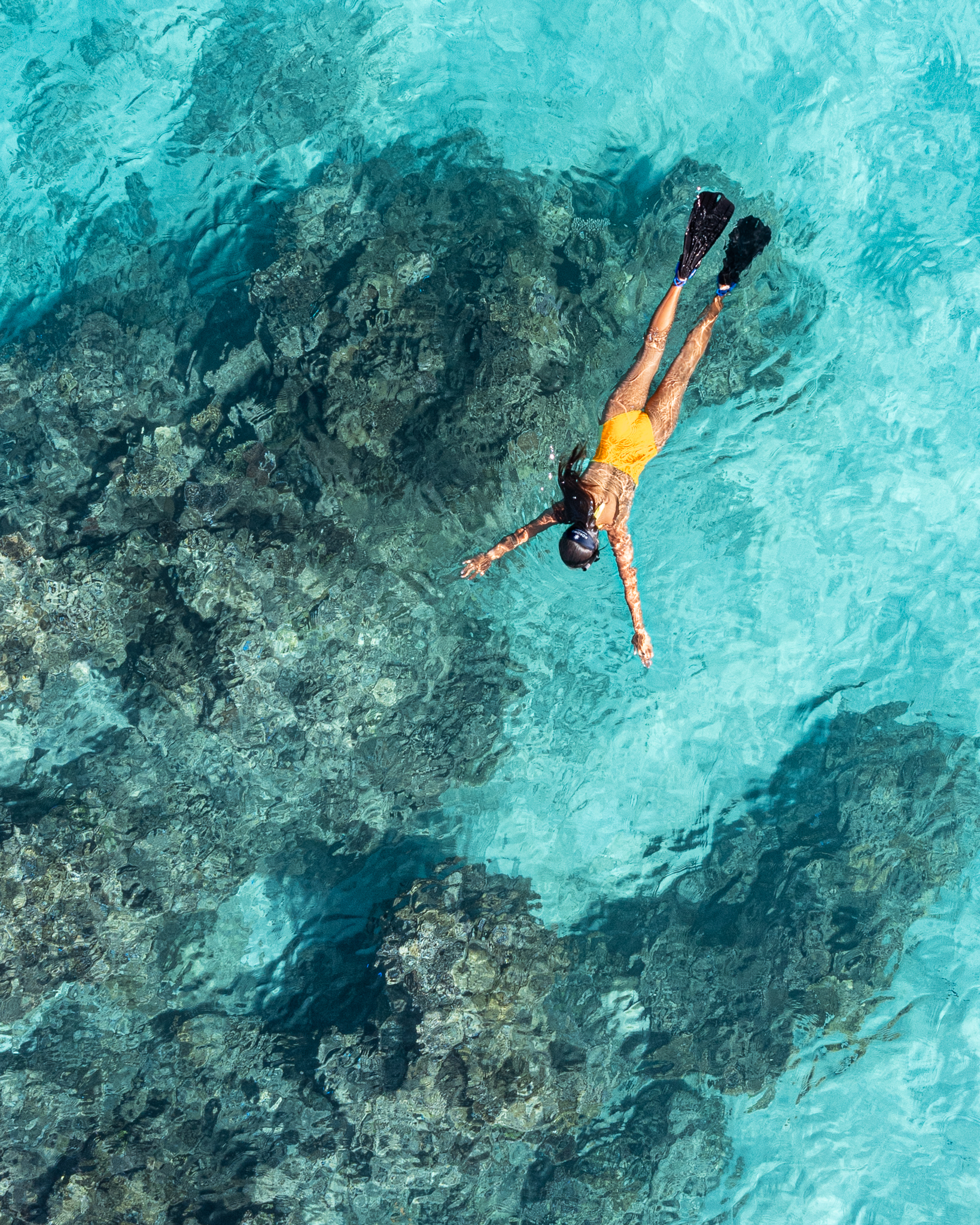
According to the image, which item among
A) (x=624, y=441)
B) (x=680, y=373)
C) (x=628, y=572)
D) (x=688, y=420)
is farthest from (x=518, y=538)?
(x=688, y=420)

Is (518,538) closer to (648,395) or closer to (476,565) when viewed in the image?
(476,565)

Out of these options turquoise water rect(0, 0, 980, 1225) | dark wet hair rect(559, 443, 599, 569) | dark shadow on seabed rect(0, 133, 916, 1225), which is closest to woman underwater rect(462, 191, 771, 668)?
dark wet hair rect(559, 443, 599, 569)

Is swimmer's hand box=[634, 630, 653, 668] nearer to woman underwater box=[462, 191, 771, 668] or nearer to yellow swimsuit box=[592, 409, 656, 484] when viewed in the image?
woman underwater box=[462, 191, 771, 668]

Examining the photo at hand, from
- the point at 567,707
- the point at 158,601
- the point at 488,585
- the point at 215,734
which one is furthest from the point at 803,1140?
the point at 158,601

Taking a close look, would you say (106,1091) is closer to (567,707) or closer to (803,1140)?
(567,707)

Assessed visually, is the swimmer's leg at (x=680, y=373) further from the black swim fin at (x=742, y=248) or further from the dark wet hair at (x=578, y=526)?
the dark wet hair at (x=578, y=526)

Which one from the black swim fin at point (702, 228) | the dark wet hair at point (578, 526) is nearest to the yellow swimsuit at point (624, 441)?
the dark wet hair at point (578, 526)

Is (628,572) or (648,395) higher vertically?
(648,395)
